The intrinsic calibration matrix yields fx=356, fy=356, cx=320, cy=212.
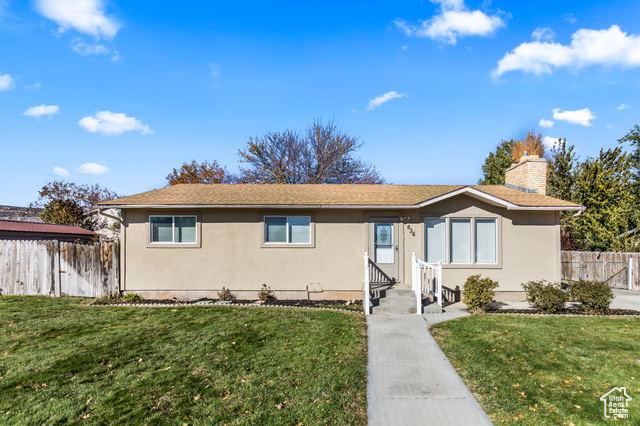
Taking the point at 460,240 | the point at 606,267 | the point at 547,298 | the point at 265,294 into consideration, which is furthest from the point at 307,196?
the point at 606,267

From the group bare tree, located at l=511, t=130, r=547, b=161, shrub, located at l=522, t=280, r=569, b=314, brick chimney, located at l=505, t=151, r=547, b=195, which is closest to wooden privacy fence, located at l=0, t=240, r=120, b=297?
shrub, located at l=522, t=280, r=569, b=314

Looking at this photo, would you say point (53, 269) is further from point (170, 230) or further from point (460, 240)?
point (460, 240)

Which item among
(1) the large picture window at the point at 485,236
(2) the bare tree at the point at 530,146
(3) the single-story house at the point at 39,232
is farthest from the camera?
(2) the bare tree at the point at 530,146

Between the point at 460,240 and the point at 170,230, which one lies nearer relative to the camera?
the point at 460,240

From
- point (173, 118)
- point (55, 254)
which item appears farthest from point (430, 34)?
point (55, 254)

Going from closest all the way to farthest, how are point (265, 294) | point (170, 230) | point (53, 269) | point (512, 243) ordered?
point (265, 294)
point (512, 243)
point (170, 230)
point (53, 269)

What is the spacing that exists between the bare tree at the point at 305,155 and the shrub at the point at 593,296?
21.3 meters

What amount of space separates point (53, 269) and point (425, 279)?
500 inches

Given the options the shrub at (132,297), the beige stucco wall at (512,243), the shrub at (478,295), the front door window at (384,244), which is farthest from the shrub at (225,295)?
the shrub at (478,295)

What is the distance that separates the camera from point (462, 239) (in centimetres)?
1149

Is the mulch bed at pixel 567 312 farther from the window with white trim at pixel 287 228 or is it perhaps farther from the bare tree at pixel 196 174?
the bare tree at pixel 196 174

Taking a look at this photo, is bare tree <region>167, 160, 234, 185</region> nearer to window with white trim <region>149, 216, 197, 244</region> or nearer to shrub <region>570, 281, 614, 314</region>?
window with white trim <region>149, 216, 197, 244</region>

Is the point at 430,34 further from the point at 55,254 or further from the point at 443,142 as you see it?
the point at 55,254

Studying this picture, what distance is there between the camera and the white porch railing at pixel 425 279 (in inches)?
376
